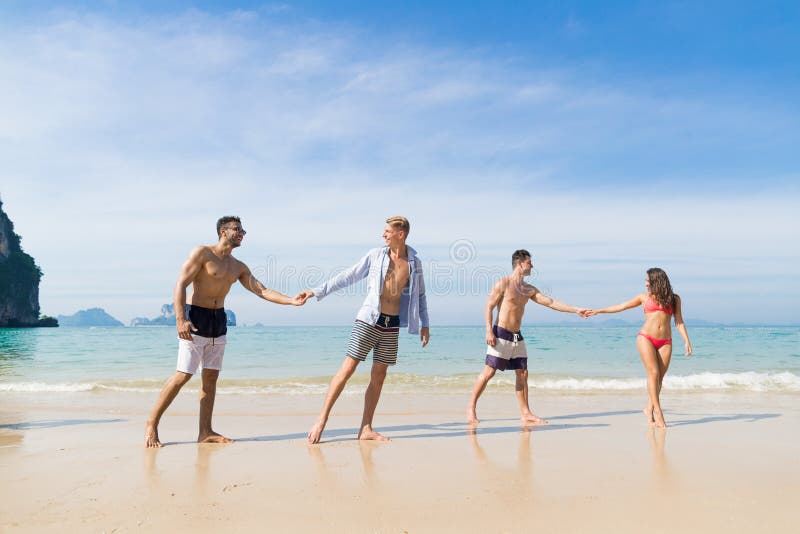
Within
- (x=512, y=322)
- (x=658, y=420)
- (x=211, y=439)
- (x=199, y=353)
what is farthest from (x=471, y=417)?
(x=199, y=353)

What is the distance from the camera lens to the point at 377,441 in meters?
5.65

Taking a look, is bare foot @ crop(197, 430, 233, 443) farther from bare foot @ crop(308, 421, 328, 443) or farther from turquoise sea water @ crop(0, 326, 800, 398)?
turquoise sea water @ crop(0, 326, 800, 398)

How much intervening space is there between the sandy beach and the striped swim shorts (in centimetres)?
86

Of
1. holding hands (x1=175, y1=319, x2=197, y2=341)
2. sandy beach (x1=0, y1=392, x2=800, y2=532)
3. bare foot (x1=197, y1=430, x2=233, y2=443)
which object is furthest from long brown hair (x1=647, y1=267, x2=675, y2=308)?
holding hands (x1=175, y1=319, x2=197, y2=341)

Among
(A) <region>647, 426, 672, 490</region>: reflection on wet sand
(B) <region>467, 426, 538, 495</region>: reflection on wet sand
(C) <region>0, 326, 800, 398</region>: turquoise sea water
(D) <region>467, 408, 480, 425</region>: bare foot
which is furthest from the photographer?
(C) <region>0, 326, 800, 398</region>: turquoise sea water

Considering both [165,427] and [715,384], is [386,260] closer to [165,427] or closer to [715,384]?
[165,427]

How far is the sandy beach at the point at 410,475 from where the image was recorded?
3.28 meters

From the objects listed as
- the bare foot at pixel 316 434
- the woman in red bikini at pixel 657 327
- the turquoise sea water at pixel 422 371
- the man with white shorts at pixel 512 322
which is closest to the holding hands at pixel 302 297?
the bare foot at pixel 316 434

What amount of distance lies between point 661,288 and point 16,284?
100342 millimetres

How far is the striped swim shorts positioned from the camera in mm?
5539

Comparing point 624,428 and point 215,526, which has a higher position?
point 215,526

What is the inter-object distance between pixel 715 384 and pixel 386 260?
9369 millimetres

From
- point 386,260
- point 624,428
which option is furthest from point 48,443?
point 624,428

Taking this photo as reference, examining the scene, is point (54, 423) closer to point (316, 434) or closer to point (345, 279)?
point (316, 434)
